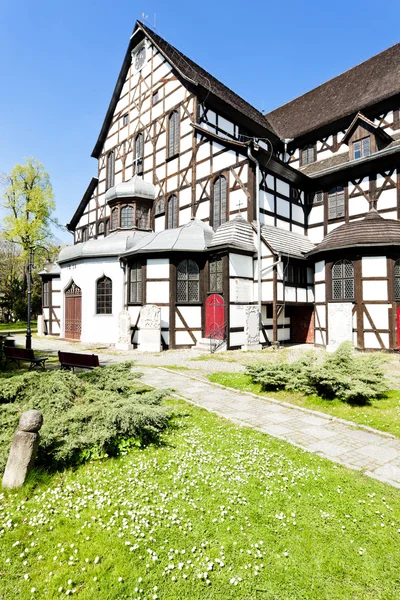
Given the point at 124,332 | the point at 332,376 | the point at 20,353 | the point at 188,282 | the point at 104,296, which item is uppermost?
the point at 188,282

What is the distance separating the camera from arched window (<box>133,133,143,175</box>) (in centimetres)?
2378

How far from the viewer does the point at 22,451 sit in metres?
3.93

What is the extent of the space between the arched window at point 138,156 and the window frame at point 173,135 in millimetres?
3189

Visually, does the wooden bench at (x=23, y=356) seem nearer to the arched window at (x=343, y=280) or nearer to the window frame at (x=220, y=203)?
the window frame at (x=220, y=203)

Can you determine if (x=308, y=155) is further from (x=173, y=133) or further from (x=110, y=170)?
(x=110, y=170)

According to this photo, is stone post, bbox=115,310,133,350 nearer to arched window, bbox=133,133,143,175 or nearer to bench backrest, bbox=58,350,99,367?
bench backrest, bbox=58,350,99,367

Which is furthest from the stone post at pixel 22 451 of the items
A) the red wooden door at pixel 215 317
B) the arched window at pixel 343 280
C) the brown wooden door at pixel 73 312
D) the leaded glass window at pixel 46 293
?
the leaded glass window at pixel 46 293

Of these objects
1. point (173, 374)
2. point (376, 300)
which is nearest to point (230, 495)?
point (173, 374)

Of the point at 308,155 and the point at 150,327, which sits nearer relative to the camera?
the point at 150,327

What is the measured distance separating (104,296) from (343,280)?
1306 cm

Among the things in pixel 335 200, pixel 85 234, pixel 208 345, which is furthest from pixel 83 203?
pixel 335 200

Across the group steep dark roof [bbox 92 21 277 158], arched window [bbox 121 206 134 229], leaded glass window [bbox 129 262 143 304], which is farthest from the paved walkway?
steep dark roof [bbox 92 21 277 158]

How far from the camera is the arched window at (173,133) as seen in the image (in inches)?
828

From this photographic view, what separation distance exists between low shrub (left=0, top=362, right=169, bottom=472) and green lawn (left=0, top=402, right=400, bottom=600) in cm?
27
